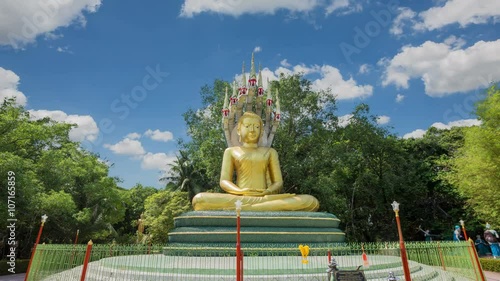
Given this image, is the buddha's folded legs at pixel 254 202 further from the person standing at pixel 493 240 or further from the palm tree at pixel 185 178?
the palm tree at pixel 185 178

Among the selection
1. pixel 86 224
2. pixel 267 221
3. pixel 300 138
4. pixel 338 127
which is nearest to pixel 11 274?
pixel 86 224

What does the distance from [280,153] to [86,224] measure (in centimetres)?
1332

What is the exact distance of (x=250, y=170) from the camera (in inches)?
599

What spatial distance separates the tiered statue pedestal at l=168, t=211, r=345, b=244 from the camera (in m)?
11.8

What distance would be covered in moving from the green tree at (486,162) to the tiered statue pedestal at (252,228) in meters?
11.0

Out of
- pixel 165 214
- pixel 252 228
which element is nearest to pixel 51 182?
pixel 165 214

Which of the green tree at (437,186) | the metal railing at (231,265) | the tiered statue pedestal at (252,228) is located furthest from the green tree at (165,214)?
the green tree at (437,186)

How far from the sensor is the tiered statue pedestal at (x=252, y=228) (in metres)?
11.8

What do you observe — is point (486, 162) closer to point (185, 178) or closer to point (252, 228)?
point (252, 228)

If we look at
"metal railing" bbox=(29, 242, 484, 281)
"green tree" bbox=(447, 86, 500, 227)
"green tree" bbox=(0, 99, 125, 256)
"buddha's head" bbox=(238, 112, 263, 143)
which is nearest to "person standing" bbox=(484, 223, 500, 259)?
"green tree" bbox=(447, 86, 500, 227)

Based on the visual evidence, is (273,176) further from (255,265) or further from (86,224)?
(86,224)

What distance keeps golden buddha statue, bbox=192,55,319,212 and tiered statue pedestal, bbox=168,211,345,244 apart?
92 centimetres

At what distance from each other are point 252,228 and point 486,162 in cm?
1378

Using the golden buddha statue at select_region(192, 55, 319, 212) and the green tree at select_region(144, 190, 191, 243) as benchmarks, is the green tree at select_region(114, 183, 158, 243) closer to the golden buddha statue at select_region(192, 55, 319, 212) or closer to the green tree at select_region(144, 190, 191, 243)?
the green tree at select_region(144, 190, 191, 243)
